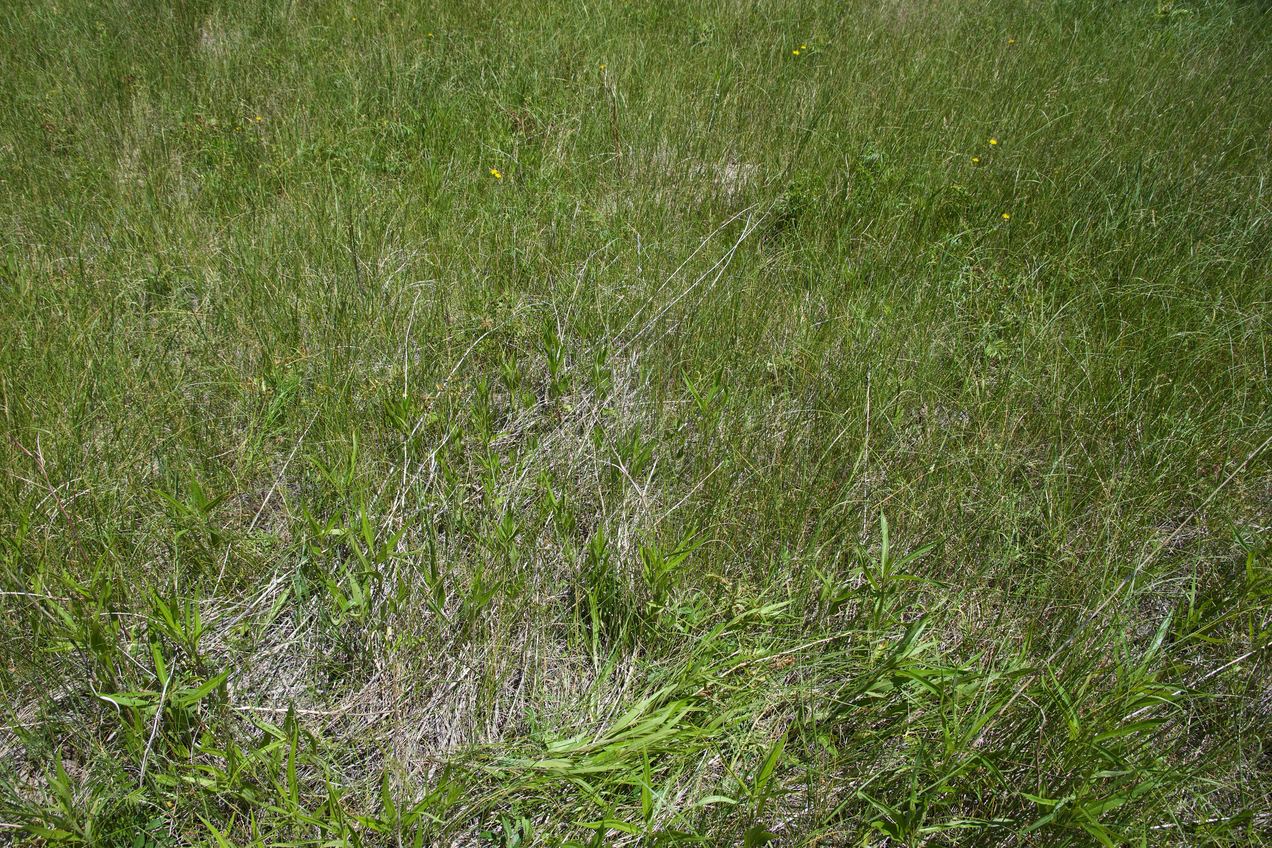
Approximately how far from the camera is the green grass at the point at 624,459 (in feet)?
5.68

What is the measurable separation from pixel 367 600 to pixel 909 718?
131cm

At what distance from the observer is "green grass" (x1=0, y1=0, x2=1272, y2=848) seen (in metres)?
1.73

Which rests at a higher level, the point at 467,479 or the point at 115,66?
the point at 115,66

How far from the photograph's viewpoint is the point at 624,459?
241 centimetres

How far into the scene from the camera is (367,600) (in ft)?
6.53

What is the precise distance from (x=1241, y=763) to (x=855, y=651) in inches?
Answer: 33.2

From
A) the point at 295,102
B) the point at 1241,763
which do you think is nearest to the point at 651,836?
the point at 1241,763

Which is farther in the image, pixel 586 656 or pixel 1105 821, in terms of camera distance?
pixel 586 656

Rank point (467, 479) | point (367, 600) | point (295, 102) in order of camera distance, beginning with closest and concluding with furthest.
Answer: point (367, 600), point (467, 479), point (295, 102)

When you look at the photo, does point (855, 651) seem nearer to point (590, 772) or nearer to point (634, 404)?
point (590, 772)

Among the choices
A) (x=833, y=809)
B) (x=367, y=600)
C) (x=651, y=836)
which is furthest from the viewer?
(x=367, y=600)

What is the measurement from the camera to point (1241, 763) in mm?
1788

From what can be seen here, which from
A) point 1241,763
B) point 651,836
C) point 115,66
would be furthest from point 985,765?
point 115,66

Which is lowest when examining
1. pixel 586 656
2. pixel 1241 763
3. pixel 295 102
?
pixel 586 656
